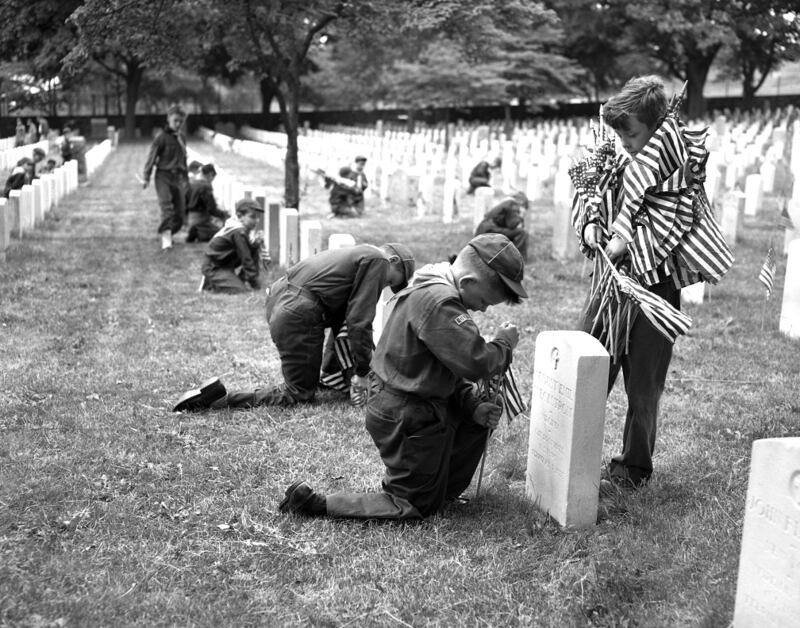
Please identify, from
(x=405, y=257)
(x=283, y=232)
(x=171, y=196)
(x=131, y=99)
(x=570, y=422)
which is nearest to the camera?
(x=570, y=422)

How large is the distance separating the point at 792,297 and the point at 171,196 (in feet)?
27.3

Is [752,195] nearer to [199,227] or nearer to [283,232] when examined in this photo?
[283,232]

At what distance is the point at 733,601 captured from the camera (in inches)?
152

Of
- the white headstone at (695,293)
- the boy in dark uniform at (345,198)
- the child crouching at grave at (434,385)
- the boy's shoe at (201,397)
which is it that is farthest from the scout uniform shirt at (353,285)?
the boy in dark uniform at (345,198)

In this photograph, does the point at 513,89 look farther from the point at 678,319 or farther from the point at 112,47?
the point at 678,319

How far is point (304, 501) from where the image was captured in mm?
4758

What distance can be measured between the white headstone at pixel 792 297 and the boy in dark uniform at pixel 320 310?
12.3 feet

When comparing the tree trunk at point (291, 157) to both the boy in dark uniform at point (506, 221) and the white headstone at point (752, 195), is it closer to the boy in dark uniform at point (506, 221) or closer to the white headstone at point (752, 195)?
the boy in dark uniform at point (506, 221)

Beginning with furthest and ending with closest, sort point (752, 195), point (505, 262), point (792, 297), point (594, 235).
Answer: point (752, 195), point (792, 297), point (594, 235), point (505, 262)

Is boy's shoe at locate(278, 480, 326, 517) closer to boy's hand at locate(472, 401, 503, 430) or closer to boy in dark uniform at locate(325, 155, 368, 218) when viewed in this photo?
boy's hand at locate(472, 401, 503, 430)

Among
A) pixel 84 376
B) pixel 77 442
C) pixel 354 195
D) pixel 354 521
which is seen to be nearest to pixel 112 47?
pixel 354 195

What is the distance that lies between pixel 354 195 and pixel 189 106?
192 ft

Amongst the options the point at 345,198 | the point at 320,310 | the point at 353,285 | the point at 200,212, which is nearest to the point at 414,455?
the point at 353,285

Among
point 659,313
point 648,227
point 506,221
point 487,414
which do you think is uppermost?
point 648,227
